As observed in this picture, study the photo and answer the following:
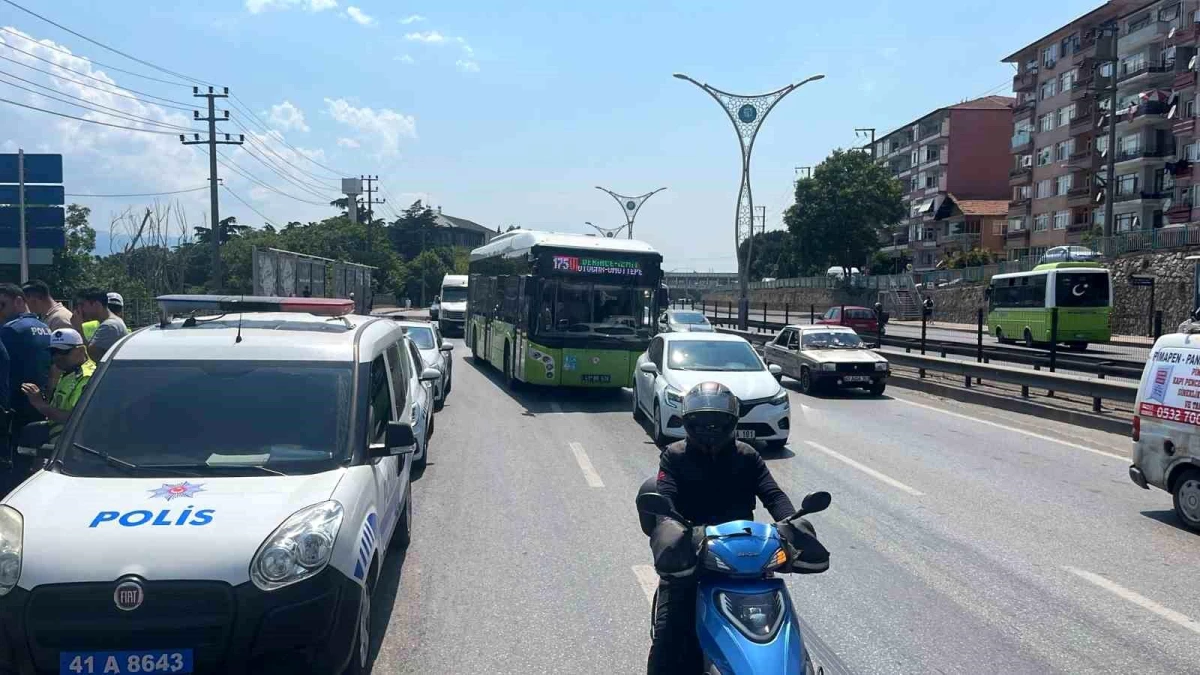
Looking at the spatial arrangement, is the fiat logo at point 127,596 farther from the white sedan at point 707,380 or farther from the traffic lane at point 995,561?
the white sedan at point 707,380

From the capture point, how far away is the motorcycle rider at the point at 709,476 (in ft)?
13.3

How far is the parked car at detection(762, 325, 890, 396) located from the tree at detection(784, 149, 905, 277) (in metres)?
51.5

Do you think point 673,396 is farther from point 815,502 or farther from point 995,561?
point 815,502

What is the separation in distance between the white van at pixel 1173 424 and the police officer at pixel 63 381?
8.74 metres

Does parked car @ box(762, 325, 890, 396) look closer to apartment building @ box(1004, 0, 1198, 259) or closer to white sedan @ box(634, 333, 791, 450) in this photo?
white sedan @ box(634, 333, 791, 450)


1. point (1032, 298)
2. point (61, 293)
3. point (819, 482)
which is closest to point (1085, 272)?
point (1032, 298)

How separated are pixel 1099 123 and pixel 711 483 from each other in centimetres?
6677

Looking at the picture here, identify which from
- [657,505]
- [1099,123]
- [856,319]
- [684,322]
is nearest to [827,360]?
[684,322]

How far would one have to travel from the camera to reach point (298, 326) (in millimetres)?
6180

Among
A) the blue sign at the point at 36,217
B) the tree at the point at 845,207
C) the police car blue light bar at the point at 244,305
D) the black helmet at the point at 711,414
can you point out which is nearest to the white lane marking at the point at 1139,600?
the black helmet at the point at 711,414

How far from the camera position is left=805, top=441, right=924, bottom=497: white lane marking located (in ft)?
33.4

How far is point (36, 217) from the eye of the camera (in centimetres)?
2908

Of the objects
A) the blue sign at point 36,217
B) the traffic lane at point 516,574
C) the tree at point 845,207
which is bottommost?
the traffic lane at point 516,574

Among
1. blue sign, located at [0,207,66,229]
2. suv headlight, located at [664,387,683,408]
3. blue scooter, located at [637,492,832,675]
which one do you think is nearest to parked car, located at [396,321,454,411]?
suv headlight, located at [664,387,683,408]
